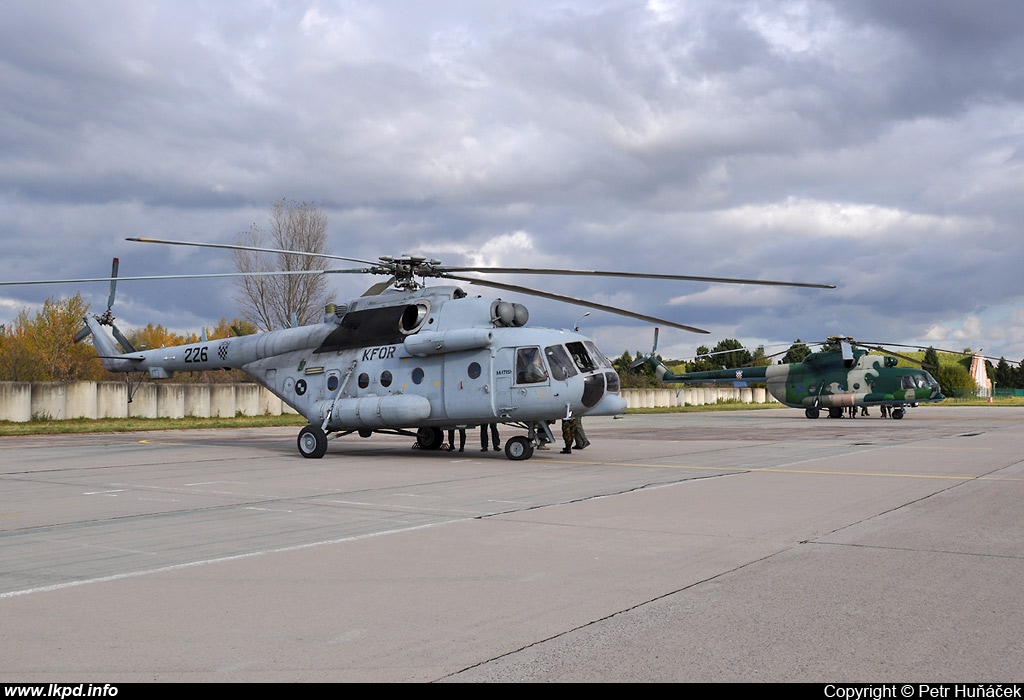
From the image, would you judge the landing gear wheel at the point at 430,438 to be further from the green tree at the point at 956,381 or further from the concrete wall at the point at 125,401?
the green tree at the point at 956,381

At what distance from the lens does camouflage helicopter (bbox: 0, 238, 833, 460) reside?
1641 cm

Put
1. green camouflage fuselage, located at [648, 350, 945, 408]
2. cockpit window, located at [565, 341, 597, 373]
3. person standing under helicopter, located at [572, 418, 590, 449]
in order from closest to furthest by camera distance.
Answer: cockpit window, located at [565, 341, 597, 373] < person standing under helicopter, located at [572, 418, 590, 449] < green camouflage fuselage, located at [648, 350, 945, 408]

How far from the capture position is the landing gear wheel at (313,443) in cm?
1792

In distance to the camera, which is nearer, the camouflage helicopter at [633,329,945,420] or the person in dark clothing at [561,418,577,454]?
the person in dark clothing at [561,418,577,454]

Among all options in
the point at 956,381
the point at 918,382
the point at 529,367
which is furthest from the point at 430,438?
the point at 956,381

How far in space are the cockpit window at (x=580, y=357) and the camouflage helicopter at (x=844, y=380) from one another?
25189 millimetres

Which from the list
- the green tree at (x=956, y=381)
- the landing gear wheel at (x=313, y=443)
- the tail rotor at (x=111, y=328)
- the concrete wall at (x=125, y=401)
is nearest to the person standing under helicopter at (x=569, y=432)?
the landing gear wheel at (x=313, y=443)

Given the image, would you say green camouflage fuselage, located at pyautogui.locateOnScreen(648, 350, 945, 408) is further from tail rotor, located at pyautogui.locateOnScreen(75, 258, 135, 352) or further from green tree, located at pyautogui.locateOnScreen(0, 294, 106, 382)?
green tree, located at pyautogui.locateOnScreen(0, 294, 106, 382)

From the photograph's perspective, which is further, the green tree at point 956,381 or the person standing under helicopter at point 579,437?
the green tree at point 956,381

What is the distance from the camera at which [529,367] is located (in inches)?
646

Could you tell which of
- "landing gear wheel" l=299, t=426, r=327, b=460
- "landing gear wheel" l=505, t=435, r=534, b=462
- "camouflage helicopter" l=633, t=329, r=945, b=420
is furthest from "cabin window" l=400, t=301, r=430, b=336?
"camouflage helicopter" l=633, t=329, r=945, b=420

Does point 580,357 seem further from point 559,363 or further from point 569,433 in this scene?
point 569,433

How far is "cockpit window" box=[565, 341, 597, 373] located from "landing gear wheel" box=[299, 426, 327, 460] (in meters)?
5.72

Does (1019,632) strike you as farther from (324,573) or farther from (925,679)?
(324,573)
